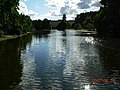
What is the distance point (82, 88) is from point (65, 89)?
166 cm

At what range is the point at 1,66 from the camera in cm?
3762

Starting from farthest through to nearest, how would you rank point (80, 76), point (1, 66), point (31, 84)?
point (1, 66), point (80, 76), point (31, 84)

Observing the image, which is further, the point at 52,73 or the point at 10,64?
the point at 10,64

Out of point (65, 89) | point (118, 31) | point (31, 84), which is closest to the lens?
point (65, 89)

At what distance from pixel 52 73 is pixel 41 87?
722 cm

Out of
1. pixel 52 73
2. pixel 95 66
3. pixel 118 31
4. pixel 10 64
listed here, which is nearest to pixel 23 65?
pixel 10 64

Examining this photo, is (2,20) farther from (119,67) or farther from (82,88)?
(82,88)

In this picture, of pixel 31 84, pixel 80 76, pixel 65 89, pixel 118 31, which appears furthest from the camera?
pixel 118 31

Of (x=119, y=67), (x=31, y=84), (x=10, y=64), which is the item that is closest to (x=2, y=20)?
(x=10, y=64)

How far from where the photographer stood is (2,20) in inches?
3337

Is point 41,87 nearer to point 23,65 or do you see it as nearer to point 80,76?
point 80,76

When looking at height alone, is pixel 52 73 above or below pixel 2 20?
below

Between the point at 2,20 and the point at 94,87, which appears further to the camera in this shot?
the point at 2,20

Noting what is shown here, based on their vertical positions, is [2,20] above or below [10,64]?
above
